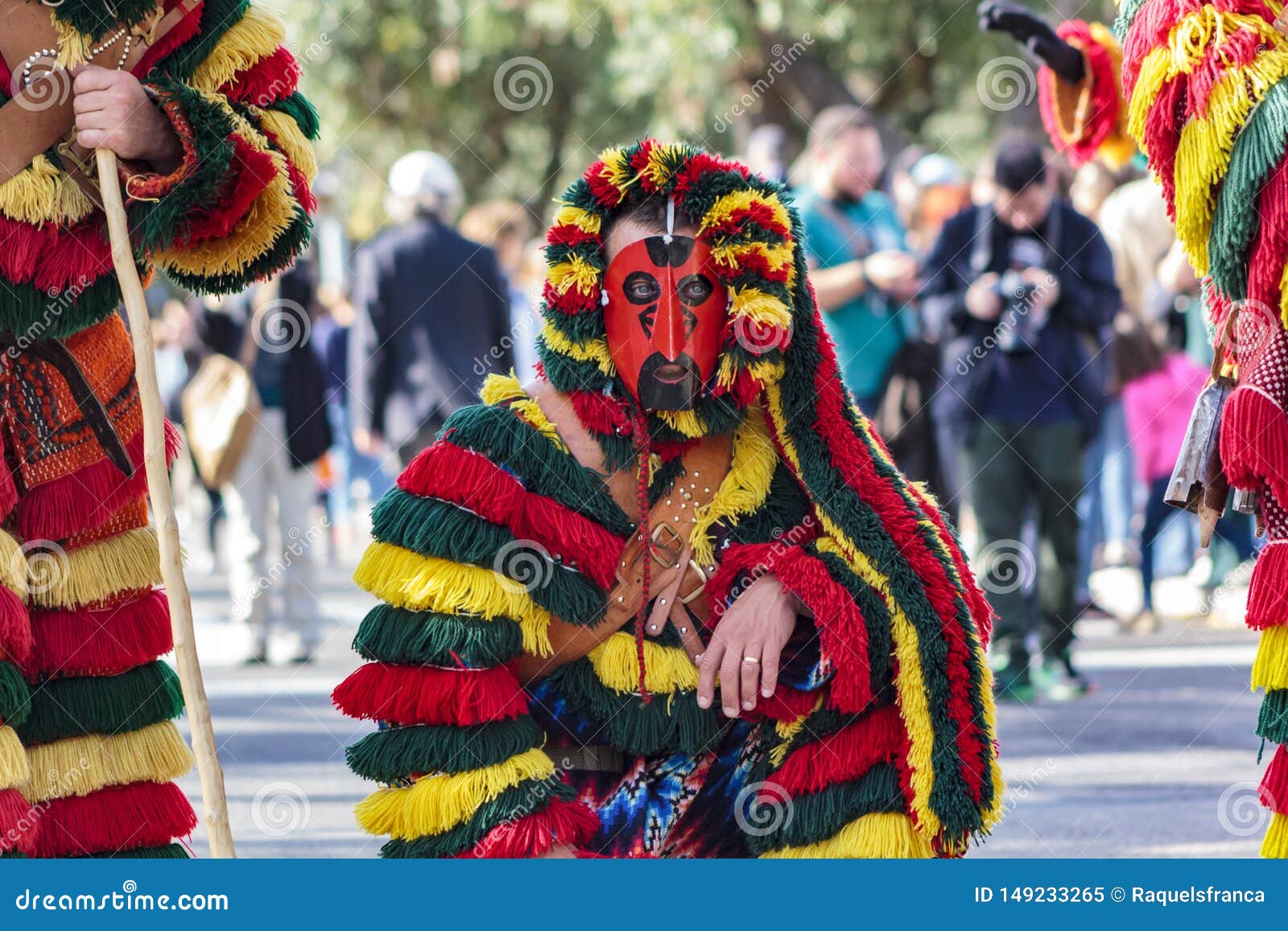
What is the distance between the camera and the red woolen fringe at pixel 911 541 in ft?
11.1

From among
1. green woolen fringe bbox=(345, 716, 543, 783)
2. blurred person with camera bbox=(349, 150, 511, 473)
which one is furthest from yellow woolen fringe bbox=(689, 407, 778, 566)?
blurred person with camera bbox=(349, 150, 511, 473)

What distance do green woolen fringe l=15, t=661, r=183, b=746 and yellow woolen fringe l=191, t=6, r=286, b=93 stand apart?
1122mm

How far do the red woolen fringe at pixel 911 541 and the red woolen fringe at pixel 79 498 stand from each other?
4.05 feet

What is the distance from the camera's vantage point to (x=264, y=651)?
28.6ft

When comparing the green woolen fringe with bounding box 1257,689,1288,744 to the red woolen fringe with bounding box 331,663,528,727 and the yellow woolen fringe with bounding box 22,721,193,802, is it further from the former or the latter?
the yellow woolen fringe with bounding box 22,721,193,802

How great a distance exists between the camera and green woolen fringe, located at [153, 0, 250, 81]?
353 centimetres

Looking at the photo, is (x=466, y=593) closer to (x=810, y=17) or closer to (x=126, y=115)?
(x=126, y=115)

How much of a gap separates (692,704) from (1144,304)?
6.90m

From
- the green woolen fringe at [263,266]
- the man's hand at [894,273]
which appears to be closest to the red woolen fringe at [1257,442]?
the green woolen fringe at [263,266]

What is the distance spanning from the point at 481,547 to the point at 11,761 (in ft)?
2.89

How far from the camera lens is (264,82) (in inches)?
142

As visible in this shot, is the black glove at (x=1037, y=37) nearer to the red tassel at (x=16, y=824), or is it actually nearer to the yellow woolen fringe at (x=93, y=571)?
the yellow woolen fringe at (x=93, y=571)
